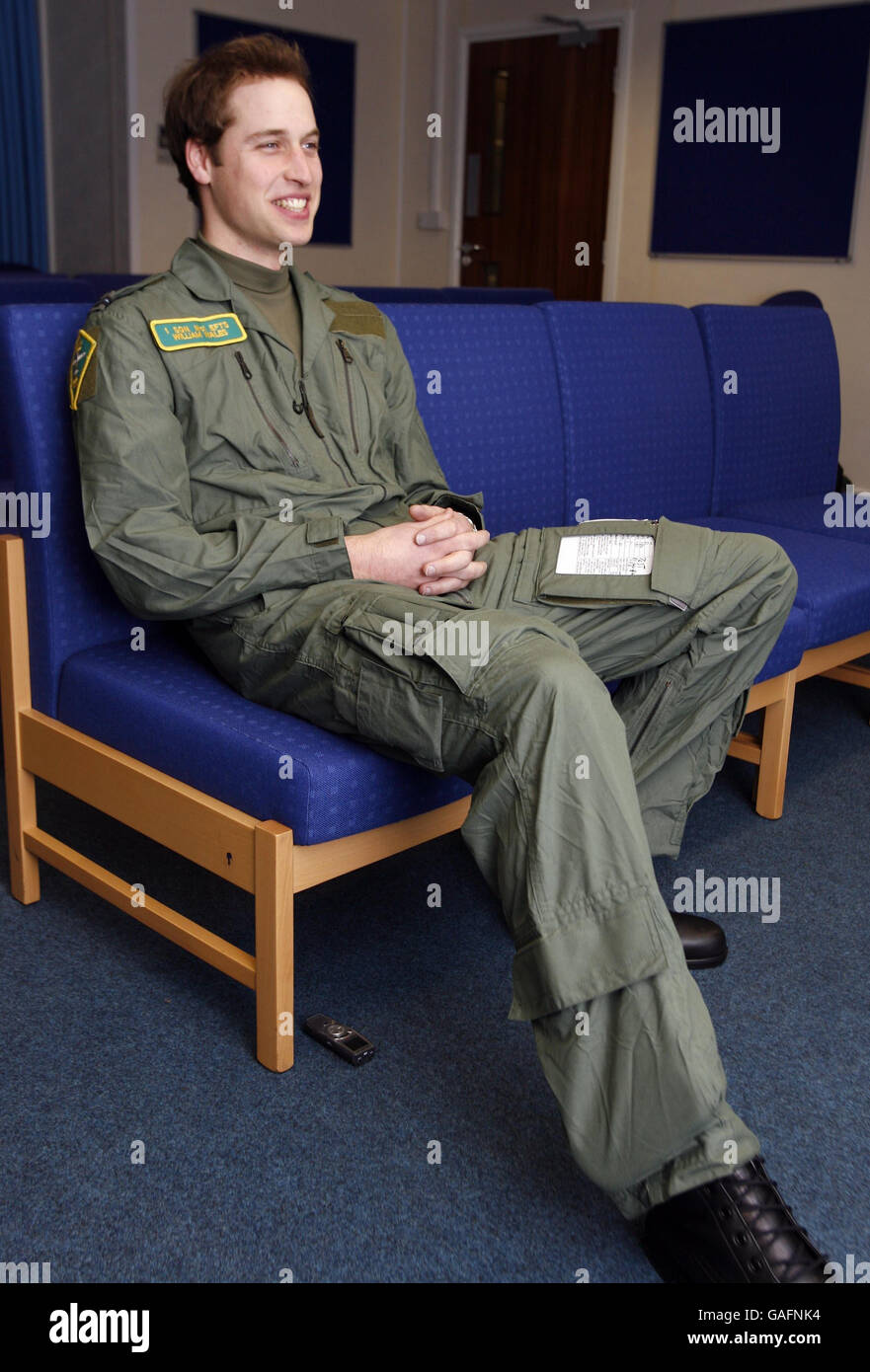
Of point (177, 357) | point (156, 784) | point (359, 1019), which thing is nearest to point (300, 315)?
point (177, 357)

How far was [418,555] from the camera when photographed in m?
1.63

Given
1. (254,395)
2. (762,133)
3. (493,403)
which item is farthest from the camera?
(762,133)

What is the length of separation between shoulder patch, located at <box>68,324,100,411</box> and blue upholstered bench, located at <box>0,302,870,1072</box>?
0.08m

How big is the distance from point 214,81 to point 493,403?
0.78 meters

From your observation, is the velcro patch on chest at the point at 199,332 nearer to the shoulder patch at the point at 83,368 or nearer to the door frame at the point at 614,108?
the shoulder patch at the point at 83,368

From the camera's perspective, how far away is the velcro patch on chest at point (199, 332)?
1605 millimetres

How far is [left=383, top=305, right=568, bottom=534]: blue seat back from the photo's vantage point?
2.18 meters

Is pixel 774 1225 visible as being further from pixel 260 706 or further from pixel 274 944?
pixel 260 706

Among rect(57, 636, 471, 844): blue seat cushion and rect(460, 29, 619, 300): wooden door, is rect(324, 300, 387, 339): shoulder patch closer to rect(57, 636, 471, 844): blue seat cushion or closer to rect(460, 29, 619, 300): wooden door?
rect(57, 636, 471, 844): blue seat cushion

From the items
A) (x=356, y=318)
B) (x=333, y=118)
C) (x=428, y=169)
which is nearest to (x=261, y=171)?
(x=356, y=318)

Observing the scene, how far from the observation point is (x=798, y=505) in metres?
3.03

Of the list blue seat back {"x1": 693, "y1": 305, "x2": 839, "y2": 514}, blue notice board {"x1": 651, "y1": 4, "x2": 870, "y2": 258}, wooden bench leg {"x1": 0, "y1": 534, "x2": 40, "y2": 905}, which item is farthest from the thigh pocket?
blue notice board {"x1": 651, "y1": 4, "x2": 870, "y2": 258}

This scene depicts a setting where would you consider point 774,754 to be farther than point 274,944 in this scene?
Yes
